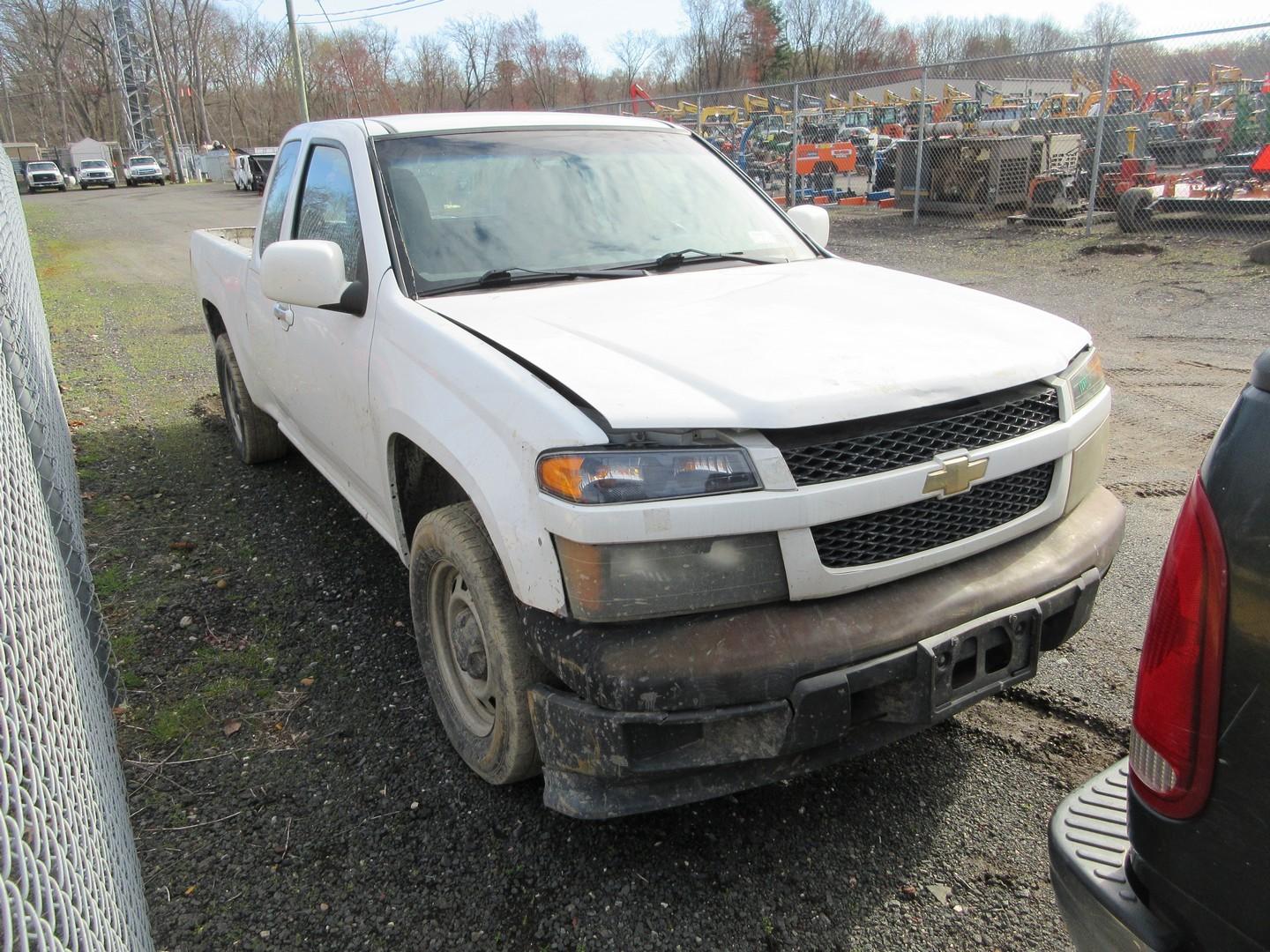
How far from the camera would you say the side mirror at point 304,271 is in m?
3.02

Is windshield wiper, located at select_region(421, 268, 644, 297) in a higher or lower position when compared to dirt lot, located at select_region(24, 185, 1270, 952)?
higher

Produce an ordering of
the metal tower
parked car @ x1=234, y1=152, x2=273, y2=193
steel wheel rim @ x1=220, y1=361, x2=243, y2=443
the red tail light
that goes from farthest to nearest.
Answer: the metal tower, parked car @ x1=234, y1=152, x2=273, y2=193, steel wheel rim @ x1=220, y1=361, x2=243, y2=443, the red tail light

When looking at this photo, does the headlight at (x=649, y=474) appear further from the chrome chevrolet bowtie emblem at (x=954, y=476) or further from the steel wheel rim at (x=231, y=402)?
the steel wheel rim at (x=231, y=402)

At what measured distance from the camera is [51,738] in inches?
62.2

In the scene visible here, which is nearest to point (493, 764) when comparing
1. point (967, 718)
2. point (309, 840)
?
point (309, 840)

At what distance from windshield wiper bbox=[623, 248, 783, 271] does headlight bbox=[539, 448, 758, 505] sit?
147 cm

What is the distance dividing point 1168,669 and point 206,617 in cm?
364

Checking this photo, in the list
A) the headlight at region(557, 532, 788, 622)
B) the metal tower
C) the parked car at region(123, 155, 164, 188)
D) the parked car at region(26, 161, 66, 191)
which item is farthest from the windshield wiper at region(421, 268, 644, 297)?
the metal tower

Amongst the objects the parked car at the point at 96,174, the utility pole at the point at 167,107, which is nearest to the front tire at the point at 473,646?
the parked car at the point at 96,174

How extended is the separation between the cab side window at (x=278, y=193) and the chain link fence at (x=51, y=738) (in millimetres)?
1482

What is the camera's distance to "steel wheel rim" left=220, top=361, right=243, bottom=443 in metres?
5.54

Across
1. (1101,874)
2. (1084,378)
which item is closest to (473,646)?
(1101,874)

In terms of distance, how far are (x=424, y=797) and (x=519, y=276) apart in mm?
1723

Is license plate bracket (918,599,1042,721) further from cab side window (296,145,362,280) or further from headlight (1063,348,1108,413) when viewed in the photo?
cab side window (296,145,362,280)
